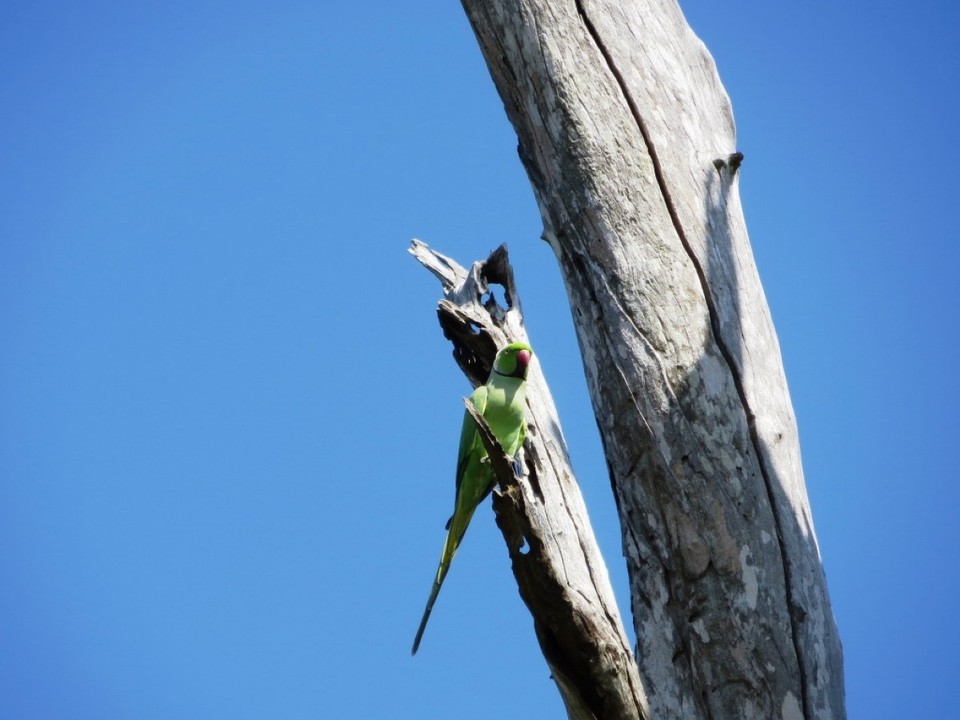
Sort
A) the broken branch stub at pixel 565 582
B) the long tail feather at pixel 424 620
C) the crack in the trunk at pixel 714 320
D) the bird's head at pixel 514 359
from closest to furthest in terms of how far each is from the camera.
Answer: the crack in the trunk at pixel 714 320, the broken branch stub at pixel 565 582, the long tail feather at pixel 424 620, the bird's head at pixel 514 359

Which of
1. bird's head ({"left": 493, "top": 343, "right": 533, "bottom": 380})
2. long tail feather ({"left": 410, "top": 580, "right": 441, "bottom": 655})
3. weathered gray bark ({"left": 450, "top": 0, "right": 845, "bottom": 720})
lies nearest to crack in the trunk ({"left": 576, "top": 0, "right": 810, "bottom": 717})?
weathered gray bark ({"left": 450, "top": 0, "right": 845, "bottom": 720})

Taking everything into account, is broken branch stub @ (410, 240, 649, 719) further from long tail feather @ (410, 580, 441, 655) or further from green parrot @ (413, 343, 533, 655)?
long tail feather @ (410, 580, 441, 655)

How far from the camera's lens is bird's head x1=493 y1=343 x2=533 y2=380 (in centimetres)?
414

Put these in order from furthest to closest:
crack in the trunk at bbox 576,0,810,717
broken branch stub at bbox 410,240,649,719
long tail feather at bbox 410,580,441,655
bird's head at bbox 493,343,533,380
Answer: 1. bird's head at bbox 493,343,533,380
2. long tail feather at bbox 410,580,441,655
3. broken branch stub at bbox 410,240,649,719
4. crack in the trunk at bbox 576,0,810,717

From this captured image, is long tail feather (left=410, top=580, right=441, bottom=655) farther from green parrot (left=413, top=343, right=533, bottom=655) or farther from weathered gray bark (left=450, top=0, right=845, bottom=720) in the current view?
weathered gray bark (left=450, top=0, right=845, bottom=720)

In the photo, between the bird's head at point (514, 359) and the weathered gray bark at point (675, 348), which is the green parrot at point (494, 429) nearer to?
the bird's head at point (514, 359)

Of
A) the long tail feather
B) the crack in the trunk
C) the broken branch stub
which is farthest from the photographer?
the long tail feather

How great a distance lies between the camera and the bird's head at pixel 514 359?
4.14m

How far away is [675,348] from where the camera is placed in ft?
9.27

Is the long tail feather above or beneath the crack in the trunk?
beneath

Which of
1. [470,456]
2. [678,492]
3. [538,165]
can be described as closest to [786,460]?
[678,492]

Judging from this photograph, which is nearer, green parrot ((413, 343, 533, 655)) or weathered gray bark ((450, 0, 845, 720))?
weathered gray bark ((450, 0, 845, 720))

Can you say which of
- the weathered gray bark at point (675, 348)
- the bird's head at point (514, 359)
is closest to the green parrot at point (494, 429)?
the bird's head at point (514, 359)

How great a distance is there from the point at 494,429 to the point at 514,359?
20.2 inches
